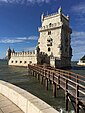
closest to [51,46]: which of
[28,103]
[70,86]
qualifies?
[70,86]

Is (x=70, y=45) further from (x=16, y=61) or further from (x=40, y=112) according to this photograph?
(x=40, y=112)

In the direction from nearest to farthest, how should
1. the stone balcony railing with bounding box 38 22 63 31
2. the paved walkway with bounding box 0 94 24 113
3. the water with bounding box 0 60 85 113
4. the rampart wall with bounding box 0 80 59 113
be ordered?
the rampart wall with bounding box 0 80 59 113
the paved walkway with bounding box 0 94 24 113
the water with bounding box 0 60 85 113
the stone balcony railing with bounding box 38 22 63 31

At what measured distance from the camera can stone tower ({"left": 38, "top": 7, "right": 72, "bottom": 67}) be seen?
5344 centimetres

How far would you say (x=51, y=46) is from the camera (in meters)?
56.0

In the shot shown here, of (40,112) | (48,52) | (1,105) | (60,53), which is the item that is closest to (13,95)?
(1,105)

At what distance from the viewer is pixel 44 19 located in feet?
200

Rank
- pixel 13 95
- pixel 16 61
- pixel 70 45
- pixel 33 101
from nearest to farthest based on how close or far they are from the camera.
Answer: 1. pixel 33 101
2. pixel 13 95
3. pixel 16 61
4. pixel 70 45

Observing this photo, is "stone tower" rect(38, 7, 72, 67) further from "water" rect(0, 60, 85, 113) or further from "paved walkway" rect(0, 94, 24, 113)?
"paved walkway" rect(0, 94, 24, 113)

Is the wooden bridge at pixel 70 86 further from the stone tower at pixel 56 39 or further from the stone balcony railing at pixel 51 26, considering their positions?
the stone balcony railing at pixel 51 26

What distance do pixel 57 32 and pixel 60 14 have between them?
6.78 m

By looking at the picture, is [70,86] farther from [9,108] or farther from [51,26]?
[51,26]

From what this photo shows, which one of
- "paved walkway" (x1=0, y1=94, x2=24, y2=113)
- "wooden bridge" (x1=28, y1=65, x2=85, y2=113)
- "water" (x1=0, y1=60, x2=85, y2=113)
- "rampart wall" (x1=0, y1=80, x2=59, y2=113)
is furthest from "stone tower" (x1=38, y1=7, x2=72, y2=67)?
"paved walkway" (x1=0, y1=94, x2=24, y2=113)

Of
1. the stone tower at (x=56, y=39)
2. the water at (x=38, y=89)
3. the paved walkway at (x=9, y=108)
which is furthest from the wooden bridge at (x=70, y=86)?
the stone tower at (x=56, y=39)

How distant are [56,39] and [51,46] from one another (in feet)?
10.3
